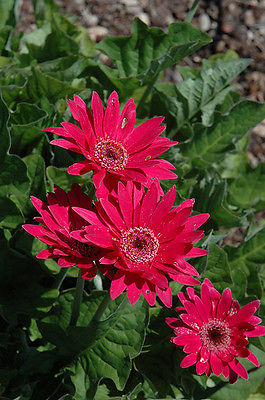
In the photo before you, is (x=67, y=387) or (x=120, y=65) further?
(x=120, y=65)

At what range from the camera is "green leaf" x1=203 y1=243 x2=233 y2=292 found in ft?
7.93

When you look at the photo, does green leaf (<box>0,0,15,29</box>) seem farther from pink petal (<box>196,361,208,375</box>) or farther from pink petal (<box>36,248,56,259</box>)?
pink petal (<box>196,361,208,375</box>)

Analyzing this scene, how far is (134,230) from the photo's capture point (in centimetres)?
181

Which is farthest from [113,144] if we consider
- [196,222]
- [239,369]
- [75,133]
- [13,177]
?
[239,369]

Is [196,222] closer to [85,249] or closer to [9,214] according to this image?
[85,249]

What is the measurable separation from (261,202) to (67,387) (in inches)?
66.2

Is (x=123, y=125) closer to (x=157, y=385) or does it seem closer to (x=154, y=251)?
(x=154, y=251)

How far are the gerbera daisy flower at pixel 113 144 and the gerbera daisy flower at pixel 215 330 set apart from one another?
1.78 feet

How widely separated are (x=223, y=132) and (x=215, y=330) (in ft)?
4.60

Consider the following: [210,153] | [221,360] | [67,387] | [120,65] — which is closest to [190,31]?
[120,65]

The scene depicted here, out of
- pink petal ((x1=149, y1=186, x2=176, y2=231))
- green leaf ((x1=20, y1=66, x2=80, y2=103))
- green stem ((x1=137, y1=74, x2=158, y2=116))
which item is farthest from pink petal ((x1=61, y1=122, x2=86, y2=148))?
green stem ((x1=137, y1=74, x2=158, y2=116))

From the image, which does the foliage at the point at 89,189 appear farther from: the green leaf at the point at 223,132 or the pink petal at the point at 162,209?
the pink petal at the point at 162,209

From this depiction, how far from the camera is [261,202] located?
10.6 ft

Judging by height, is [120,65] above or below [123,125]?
below
